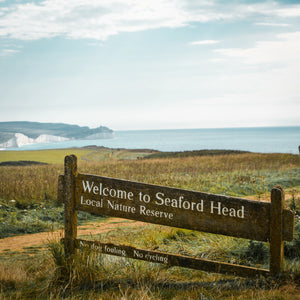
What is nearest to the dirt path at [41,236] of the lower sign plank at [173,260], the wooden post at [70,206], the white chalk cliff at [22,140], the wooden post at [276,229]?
the wooden post at [70,206]

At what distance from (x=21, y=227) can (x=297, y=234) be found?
635 centimetres

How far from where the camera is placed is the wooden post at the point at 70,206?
14.1 feet

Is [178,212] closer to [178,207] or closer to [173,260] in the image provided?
[178,207]

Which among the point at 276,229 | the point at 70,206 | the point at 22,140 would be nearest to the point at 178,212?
the point at 276,229

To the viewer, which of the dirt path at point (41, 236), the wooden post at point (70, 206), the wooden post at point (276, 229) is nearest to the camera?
the wooden post at point (276, 229)

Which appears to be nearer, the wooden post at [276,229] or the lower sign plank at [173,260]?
the wooden post at [276,229]

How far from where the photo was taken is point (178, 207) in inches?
153

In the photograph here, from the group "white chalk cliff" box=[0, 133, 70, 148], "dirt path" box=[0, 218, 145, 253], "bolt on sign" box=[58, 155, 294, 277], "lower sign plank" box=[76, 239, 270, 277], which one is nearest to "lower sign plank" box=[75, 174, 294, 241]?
"bolt on sign" box=[58, 155, 294, 277]

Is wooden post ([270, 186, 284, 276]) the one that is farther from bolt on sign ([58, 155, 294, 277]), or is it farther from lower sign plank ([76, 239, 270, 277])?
lower sign plank ([76, 239, 270, 277])

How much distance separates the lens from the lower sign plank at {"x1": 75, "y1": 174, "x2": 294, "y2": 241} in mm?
3641

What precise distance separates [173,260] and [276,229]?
1159 millimetres

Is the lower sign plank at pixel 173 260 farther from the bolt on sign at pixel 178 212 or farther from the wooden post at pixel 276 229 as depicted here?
the wooden post at pixel 276 229

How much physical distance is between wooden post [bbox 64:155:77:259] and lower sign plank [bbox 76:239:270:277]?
0.35ft

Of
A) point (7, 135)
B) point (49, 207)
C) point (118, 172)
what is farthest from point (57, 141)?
point (49, 207)
